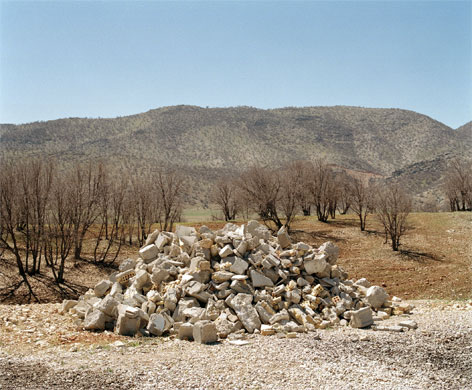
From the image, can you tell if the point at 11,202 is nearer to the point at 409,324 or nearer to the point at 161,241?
the point at 161,241

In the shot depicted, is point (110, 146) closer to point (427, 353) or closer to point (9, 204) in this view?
point (9, 204)

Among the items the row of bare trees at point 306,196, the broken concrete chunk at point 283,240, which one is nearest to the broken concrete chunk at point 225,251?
the broken concrete chunk at point 283,240

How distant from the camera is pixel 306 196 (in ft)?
125

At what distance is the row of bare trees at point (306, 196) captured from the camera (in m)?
24.0

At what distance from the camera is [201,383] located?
6.69 meters

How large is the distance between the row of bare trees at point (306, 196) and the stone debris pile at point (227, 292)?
40.6 ft

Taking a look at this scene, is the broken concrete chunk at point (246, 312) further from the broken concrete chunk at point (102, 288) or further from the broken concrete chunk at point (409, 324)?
the broken concrete chunk at point (102, 288)

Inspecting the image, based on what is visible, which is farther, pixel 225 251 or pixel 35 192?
pixel 35 192

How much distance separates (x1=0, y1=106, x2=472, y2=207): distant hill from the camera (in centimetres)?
9538

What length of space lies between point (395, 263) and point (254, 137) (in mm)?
94696

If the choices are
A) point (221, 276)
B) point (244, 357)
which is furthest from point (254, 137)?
point (244, 357)

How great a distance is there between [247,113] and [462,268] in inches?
4550

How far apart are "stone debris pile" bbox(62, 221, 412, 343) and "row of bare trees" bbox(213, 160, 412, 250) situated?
1239 centimetres

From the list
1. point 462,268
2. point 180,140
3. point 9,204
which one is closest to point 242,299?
point 9,204
